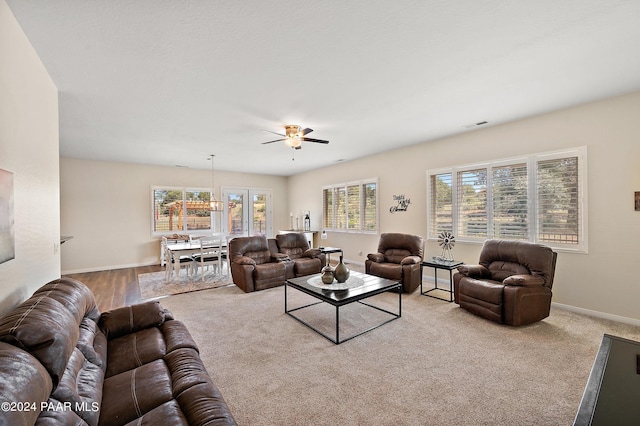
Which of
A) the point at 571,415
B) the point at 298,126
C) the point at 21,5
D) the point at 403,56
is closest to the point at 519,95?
the point at 403,56

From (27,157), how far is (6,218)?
0.67m

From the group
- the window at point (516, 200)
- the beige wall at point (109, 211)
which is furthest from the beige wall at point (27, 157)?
the window at point (516, 200)

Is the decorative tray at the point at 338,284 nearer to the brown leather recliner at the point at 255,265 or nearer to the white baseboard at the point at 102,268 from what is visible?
the brown leather recliner at the point at 255,265

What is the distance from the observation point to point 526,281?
10.8ft

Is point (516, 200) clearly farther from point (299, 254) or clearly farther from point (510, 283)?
point (299, 254)

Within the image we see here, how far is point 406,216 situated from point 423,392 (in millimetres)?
4110

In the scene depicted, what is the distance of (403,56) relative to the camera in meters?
2.47

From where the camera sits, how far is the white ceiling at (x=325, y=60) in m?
1.92

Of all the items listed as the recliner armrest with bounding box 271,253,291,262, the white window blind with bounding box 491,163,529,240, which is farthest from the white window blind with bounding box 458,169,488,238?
the recliner armrest with bounding box 271,253,291,262

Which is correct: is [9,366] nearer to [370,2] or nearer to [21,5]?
[21,5]

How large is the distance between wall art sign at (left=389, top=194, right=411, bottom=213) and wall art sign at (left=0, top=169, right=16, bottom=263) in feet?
18.4

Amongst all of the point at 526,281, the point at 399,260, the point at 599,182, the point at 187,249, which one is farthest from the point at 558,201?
the point at 187,249

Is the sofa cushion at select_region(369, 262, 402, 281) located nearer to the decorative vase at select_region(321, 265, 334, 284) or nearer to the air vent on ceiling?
the decorative vase at select_region(321, 265, 334, 284)

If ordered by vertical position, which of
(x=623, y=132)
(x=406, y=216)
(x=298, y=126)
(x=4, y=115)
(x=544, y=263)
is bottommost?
(x=544, y=263)
